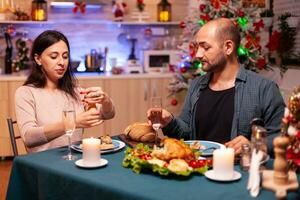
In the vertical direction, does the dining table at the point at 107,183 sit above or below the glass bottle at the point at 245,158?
below

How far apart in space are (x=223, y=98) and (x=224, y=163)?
2.88 feet

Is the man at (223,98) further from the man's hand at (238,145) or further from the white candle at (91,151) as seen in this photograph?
the white candle at (91,151)

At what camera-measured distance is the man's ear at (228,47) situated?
7.81 ft

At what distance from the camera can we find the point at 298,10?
4332 millimetres

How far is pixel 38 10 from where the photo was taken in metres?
4.92

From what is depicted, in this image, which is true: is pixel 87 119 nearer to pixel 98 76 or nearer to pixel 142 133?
pixel 142 133

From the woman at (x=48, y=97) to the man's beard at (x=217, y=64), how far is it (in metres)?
0.55

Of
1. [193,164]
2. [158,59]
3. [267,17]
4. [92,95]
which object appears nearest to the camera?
[193,164]

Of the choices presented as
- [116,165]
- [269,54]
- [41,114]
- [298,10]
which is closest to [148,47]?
[269,54]

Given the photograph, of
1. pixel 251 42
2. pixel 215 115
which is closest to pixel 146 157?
pixel 215 115

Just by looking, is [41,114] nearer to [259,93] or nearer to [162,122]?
[162,122]

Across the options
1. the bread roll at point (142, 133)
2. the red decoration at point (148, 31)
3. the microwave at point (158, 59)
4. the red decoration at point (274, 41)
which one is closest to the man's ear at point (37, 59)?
the bread roll at point (142, 133)

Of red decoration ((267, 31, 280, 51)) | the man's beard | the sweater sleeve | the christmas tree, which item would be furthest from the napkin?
red decoration ((267, 31, 280, 51))

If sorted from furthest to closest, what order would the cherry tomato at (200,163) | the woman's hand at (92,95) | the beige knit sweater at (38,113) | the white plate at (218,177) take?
1. the beige knit sweater at (38,113)
2. the woman's hand at (92,95)
3. the cherry tomato at (200,163)
4. the white plate at (218,177)
